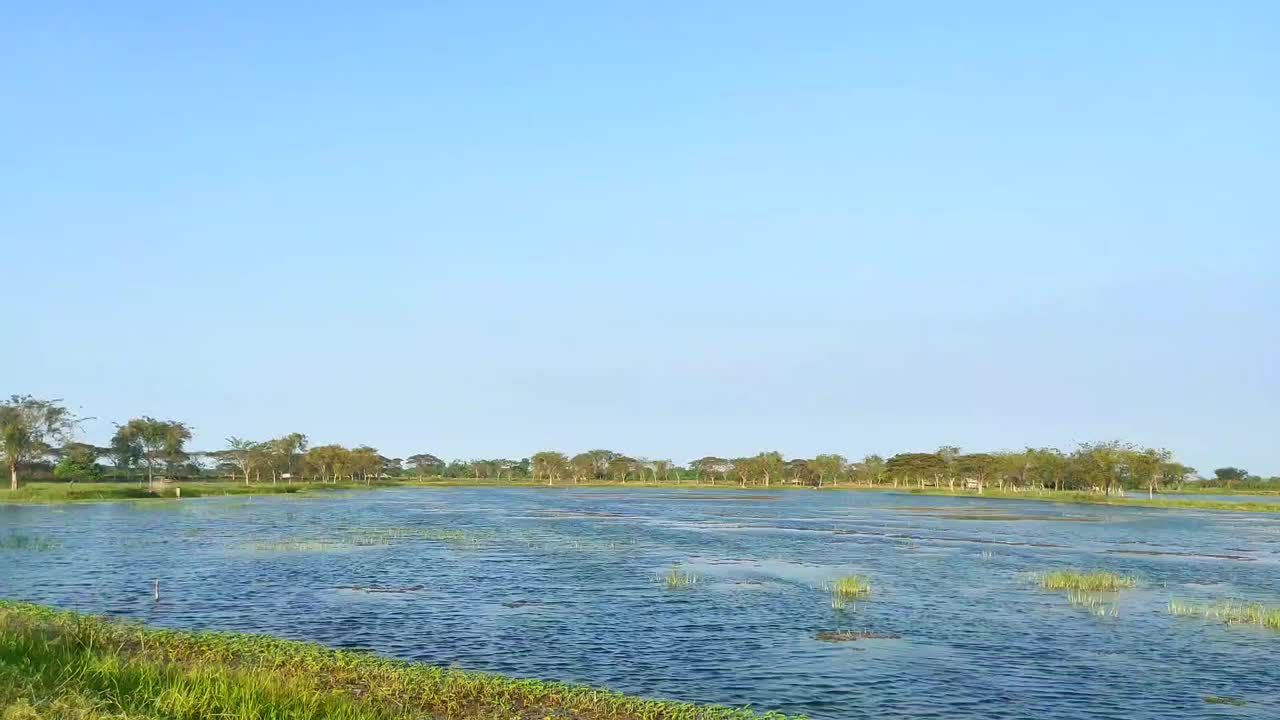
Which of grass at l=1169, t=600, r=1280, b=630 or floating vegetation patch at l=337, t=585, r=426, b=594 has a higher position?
grass at l=1169, t=600, r=1280, b=630

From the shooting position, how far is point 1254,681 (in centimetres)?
2469

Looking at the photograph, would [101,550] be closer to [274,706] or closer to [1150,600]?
[274,706]

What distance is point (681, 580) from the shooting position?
139 ft

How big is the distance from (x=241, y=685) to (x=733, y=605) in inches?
864

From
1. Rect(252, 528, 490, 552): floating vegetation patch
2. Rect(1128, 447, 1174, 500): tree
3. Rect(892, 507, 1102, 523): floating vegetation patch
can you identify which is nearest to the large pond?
Rect(252, 528, 490, 552): floating vegetation patch

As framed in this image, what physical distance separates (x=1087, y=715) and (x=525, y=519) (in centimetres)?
7244

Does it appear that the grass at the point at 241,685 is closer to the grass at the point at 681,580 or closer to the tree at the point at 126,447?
the grass at the point at 681,580

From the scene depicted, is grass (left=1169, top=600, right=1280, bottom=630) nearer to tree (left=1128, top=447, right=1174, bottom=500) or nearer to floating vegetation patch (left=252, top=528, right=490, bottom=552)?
floating vegetation patch (left=252, top=528, right=490, bottom=552)

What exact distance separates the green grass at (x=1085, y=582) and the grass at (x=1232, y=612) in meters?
3.84

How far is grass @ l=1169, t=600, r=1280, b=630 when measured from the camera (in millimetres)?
33219

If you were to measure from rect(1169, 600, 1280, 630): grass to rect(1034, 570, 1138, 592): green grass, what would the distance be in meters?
3.84

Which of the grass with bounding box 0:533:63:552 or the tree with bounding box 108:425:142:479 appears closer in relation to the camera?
the grass with bounding box 0:533:63:552

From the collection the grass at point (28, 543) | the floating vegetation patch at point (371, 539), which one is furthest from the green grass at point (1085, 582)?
the grass at point (28, 543)

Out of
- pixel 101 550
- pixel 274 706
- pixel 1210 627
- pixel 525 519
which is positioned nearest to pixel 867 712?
pixel 274 706
